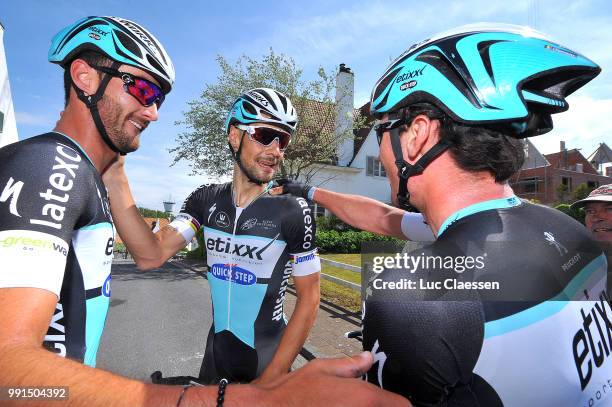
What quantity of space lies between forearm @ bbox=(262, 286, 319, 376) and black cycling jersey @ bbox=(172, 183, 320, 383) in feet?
0.90

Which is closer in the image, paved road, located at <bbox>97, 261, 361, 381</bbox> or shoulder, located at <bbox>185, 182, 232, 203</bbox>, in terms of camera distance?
shoulder, located at <bbox>185, 182, 232, 203</bbox>

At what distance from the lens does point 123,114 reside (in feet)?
6.98

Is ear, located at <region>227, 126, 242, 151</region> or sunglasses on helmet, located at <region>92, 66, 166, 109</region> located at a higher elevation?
sunglasses on helmet, located at <region>92, 66, 166, 109</region>

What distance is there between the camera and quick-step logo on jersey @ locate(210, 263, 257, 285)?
2.93m

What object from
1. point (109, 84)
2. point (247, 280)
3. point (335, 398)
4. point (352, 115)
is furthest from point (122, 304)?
point (352, 115)

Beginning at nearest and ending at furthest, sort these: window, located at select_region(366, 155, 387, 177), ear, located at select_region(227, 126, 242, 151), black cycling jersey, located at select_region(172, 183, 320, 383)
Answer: black cycling jersey, located at select_region(172, 183, 320, 383) < ear, located at select_region(227, 126, 242, 151) < window, located at select_region(366, 155, 387, 177)

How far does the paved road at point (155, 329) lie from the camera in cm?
621

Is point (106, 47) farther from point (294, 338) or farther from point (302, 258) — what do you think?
point (294, 338)

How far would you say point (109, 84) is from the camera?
2086 millimetres

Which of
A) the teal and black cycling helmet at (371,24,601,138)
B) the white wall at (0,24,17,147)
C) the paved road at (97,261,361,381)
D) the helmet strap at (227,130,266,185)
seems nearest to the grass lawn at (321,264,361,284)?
the paved road at (97,261,361,381)

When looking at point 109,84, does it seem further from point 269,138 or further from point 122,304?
point 122,304

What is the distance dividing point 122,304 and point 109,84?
10.7 m

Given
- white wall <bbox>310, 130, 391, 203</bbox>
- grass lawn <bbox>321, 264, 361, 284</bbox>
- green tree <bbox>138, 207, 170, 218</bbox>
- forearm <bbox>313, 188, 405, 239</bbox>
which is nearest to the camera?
forearm <bbox>313, 188, 405, 239</bbox>

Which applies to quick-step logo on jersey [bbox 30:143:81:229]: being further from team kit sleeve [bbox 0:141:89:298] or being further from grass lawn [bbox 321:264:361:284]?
grass lawn [bbox 321:264:361:284]
